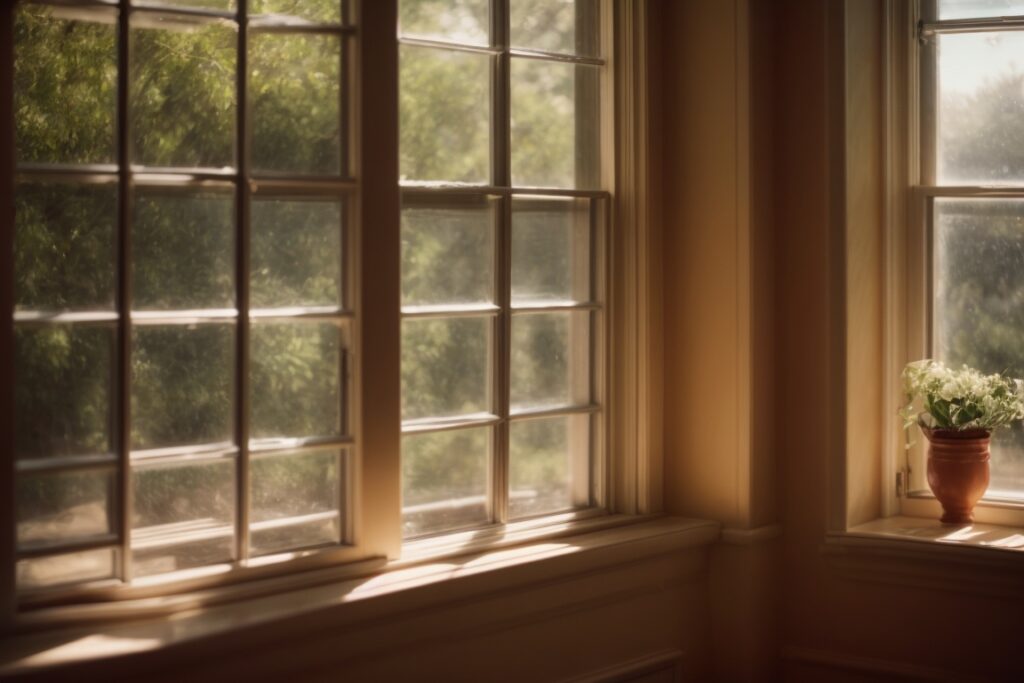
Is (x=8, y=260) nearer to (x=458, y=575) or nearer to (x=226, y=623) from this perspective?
(x=226, y=623)

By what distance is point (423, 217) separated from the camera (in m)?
3.13

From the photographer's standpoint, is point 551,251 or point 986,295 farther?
point 986,295

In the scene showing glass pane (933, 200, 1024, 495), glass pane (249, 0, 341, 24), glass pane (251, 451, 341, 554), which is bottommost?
glass pane (251, 451, 341, 554)

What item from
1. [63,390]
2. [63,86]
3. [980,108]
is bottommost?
[63,390]

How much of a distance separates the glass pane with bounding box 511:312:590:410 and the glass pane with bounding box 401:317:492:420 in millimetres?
121

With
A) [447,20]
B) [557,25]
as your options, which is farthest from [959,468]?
[447,20]

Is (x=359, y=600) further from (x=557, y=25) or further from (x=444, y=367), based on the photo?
(x=557, y=25)

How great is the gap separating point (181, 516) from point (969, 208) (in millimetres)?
2546

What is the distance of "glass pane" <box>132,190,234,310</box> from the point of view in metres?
2.63

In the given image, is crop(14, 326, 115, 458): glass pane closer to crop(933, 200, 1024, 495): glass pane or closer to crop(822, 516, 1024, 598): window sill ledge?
crop(822, 516, 1024, 598): window sill ledge

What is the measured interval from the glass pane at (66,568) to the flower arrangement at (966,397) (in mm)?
2402

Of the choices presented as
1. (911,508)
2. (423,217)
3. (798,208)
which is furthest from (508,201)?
(911,508)

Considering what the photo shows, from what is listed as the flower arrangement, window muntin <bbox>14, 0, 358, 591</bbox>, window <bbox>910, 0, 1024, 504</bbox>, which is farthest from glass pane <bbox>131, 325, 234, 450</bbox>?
window <bbox>910, 0, 1024, 504</bbox>

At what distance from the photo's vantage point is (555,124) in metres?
3.46
